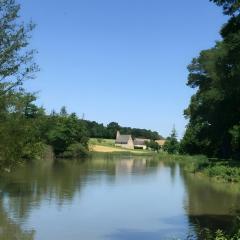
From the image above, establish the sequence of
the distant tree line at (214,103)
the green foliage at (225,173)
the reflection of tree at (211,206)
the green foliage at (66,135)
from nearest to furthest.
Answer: the reflection of tree at (211,206), the green foliage at (225,173), the distant tree line at (214,103), the green foliage at (66,135)

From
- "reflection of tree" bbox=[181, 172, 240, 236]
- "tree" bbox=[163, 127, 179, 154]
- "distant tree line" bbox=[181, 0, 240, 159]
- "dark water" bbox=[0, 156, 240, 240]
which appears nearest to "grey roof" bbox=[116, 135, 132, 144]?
"tree" bbox=[163, 127, 179, 154]

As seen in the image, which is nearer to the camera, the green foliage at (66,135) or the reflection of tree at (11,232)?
the reflection of tree at (11,232)

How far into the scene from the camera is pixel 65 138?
104 meters

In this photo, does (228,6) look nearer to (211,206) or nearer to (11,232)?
(11,232)

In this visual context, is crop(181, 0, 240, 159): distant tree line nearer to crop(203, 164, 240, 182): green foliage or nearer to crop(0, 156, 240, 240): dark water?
crop(203, 164, 240, 182): green foliage

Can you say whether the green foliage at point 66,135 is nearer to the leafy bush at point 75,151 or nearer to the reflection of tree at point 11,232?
the leafy bush at point 75,151

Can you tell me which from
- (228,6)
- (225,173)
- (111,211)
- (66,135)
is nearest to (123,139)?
(66,135)

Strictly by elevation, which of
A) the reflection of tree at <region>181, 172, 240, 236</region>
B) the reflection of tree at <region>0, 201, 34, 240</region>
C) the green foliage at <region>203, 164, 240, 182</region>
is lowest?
the reflection of tree at <region>0, 201, 34, 240</region>

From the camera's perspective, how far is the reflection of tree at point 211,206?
2177 centimetres

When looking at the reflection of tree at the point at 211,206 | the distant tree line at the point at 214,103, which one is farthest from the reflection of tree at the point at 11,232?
the distant tree line at the point at 214,103

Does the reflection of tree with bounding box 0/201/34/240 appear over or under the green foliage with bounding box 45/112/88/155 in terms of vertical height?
under

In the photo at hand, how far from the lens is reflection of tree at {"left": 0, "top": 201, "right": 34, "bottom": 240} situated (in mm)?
18984

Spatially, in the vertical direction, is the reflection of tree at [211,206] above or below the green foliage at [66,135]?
below

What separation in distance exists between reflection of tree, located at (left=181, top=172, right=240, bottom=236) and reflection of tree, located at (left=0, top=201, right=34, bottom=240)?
642 cm
